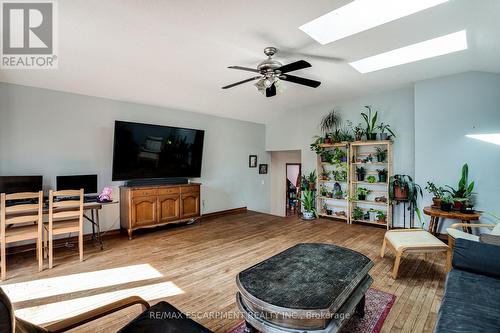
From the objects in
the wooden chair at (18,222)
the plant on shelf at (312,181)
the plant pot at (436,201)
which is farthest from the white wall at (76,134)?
the plant pot at (436,201)

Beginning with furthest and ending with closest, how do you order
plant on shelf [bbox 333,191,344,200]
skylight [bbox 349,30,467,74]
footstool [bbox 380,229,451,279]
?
plant on shelf [bbox 333,191,344,200] → skylight [bbox 349,30,467,74] → footstool [bbox 380,229,451,279]

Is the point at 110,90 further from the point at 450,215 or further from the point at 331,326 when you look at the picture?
the point at 450,215

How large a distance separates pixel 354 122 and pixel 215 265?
4417 mm

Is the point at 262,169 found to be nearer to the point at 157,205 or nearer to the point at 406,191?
the point at 157,205

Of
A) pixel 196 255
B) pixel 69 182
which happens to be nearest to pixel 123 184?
pixel 69 182

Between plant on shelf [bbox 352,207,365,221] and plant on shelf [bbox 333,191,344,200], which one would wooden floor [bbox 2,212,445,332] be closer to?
plant on shelf [bbox 352,207,365,221]

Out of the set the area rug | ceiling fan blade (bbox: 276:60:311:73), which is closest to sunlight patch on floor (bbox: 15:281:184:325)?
the area rug

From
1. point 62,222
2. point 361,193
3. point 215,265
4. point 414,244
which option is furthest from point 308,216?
point 62,222

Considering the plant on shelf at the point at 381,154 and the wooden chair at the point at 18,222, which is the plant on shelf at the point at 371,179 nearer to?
the plant on shelf at the point at 381,154

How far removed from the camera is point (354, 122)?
5617mm

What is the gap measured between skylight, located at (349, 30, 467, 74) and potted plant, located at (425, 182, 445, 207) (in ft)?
7.42

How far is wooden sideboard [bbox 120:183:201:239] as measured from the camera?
4.41 meters

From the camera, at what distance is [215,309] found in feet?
7.57

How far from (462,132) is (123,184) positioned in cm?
624
